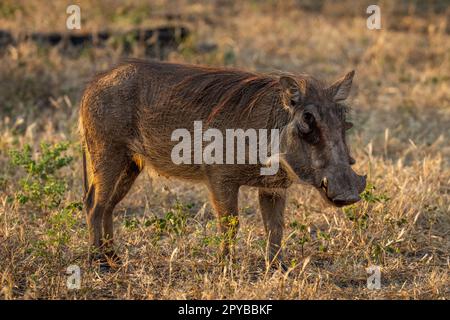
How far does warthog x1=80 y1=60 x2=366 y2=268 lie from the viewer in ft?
14.7

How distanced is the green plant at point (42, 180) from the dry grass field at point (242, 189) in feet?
0.05

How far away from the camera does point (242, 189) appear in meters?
6.38

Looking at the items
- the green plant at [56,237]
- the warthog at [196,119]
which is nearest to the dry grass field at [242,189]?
the green plant at [56,237]

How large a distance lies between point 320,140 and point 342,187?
27cm

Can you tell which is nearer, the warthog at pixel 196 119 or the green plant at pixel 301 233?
the warthog at pixel 196 119

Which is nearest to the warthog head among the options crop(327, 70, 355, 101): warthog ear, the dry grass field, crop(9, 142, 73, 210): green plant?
crop(327, 70, 355, 101): warthog ear

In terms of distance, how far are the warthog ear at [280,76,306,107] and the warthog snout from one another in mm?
462

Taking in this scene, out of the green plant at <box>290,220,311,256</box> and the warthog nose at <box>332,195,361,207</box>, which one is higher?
the warthog nose at <box>332,195,361,207</box>

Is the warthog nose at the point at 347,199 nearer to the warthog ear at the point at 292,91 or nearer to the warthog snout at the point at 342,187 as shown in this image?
the warthog snout at the point at 342,187

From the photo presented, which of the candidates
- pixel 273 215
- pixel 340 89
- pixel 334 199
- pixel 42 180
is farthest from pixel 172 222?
pixel 42 180

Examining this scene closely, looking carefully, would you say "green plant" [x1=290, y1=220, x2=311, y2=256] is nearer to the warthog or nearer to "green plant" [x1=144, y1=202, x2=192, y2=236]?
the warthog

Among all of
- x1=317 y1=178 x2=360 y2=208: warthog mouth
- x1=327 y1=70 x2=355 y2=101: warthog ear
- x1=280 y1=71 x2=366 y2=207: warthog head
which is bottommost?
x1=317 y1=178 x2=360 y2=208: warthog mouth

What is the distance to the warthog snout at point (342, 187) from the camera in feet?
13.8
